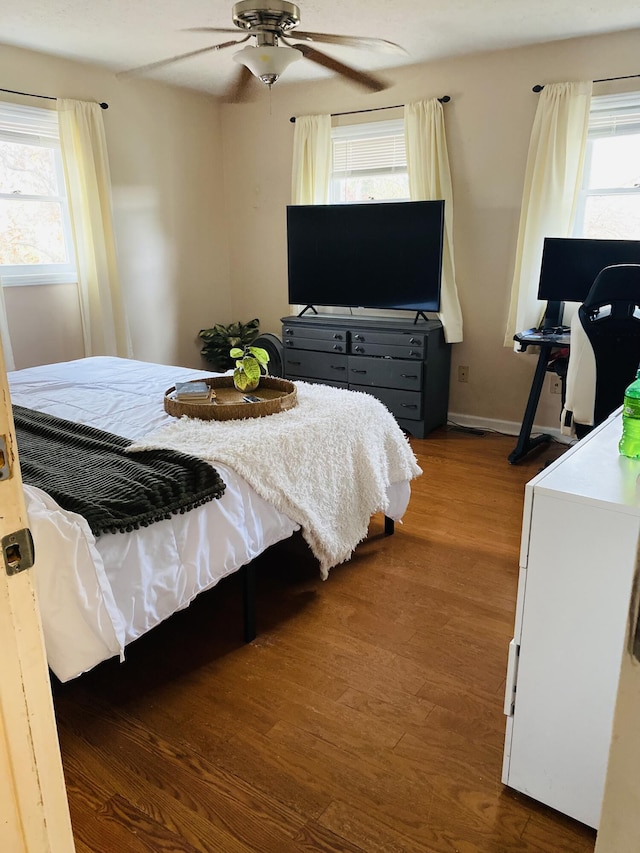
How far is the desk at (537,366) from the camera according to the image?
3586mm

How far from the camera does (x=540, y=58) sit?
388cm

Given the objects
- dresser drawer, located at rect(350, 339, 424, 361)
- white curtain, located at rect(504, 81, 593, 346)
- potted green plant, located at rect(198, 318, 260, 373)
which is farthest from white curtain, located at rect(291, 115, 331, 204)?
white curtain, located at rect(504, 81, 593, 346)

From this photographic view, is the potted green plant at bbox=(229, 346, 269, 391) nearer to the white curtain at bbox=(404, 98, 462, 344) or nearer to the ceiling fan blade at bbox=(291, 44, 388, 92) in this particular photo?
the ceiling fan blade at bbox=(291, 44, 388, 92)

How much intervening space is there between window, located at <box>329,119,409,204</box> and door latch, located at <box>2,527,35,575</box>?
433 centimetres

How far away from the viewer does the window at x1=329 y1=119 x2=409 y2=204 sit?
4543 millimetres

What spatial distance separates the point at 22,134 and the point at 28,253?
2.41ft

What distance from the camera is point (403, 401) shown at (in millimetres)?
4359

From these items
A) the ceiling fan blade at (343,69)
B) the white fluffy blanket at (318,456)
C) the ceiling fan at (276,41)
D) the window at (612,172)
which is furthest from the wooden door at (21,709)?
the window at (612,172)

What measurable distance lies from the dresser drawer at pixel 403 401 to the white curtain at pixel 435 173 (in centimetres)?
50

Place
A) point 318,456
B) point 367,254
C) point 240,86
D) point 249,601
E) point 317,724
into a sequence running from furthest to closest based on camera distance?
point 367,254 → point 240,86 → point 318,456 → point 249,601 → point 317,724

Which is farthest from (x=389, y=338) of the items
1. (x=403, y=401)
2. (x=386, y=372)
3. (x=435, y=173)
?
(x=435, y=173)

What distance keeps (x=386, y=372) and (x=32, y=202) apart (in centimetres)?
263

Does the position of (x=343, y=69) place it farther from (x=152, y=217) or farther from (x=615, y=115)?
(x=152, y=217)

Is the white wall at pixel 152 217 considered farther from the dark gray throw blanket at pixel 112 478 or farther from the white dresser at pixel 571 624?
the white dresser at pixel 571 624
